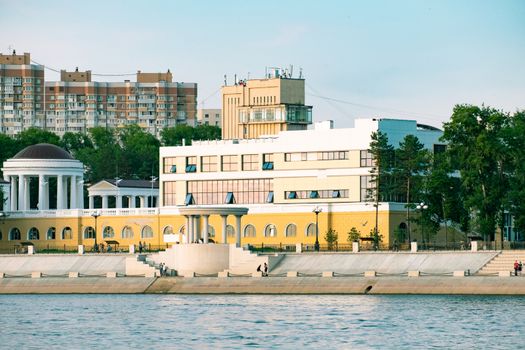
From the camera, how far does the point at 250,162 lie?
160250 mm

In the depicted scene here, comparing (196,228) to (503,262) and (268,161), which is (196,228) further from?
(503,262)

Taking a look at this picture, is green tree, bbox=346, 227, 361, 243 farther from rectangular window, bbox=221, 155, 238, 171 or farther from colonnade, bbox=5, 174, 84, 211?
colonnade, bbox=5, 174, 84, 211

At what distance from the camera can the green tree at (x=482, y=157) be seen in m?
138

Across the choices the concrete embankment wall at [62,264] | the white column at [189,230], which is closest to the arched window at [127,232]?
the concrete embankment wall at [62,264]

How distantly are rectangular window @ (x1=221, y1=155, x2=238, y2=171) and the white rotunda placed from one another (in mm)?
19738

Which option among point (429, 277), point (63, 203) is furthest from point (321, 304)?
point (63, 203)

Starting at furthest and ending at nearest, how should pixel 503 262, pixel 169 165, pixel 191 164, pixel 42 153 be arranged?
pixel 42 153
pixel 169 165
pixel 191 164
pixel 503 262

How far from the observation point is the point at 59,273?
146 m

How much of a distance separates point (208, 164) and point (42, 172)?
63.4 feet

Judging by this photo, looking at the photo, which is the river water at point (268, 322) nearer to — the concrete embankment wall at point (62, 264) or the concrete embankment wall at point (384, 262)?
the concrete embankment wall at point (384, 262)

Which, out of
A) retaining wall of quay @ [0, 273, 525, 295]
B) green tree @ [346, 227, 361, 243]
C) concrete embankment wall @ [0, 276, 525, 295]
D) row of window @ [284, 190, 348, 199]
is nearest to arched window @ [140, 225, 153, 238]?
row of window @ [284, 190, 348, 199]

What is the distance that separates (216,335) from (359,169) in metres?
60.5

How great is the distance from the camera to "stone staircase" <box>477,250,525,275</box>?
125 m

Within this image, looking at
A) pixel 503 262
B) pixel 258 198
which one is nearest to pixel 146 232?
pixel 258 198
